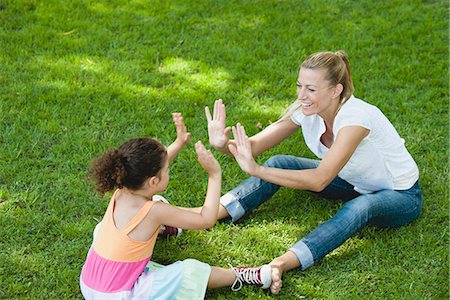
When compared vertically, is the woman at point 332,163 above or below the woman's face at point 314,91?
below

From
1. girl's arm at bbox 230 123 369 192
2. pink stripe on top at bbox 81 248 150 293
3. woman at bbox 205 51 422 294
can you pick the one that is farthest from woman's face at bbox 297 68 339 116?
pink stripe on top at bbox 81 248 150 293

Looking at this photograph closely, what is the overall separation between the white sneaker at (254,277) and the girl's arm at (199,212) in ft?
1.20

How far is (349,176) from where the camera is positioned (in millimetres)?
3986

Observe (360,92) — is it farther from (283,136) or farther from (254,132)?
(283,136)

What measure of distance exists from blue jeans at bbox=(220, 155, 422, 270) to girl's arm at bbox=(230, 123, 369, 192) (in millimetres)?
253

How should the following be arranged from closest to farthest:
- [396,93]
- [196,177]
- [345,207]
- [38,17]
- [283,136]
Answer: [345,207] < [283,136] < [196,177] < [396,93] < [38,17]

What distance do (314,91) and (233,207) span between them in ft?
2.66

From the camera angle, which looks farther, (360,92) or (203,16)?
(203,16)

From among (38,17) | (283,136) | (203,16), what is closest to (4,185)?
(283,136)

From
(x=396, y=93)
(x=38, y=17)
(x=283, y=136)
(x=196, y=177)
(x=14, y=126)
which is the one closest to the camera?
(x=283, y=136)

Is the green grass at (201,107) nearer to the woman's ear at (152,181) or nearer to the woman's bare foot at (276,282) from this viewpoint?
the woman's bare foot at (276,282)

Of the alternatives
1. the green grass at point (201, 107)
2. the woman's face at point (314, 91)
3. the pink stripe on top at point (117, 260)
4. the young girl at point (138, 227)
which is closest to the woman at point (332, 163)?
the woman's face at point (314, 91)

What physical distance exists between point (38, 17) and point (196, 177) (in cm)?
263

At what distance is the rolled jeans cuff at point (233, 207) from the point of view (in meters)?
4.04
